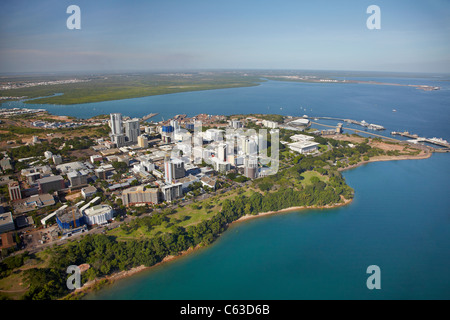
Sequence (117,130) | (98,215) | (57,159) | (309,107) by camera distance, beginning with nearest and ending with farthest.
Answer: (98,215)
(57,159)
(117,130)
(309,107)

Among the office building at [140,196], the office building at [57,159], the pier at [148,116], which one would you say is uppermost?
the pier at [148,116]

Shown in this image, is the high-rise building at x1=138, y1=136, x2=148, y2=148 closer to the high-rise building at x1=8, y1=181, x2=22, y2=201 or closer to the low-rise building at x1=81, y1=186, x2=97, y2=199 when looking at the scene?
the low-rise building at x1=81, y1=186, x2=97, y2=199

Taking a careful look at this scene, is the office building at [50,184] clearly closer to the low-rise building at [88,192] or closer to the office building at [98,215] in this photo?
the low-rise building at [88,192]

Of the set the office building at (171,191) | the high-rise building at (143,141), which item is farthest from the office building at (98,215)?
the high-rise building at (143,141)

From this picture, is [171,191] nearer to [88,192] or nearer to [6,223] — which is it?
[88,192]

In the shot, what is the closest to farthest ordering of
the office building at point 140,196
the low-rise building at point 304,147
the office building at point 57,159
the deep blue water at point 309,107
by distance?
the office building at point 140,196 < the office building at point 57,159 < the low-rise building at point 304,147 < the deep blue water at point 309,107

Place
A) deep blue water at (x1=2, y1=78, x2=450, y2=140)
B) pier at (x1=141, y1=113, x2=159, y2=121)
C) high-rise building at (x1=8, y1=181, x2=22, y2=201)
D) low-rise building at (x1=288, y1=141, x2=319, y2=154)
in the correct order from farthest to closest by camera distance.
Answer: pier at (x1=141, y1=113, x2=159, y2=121) < deep blue water at (x1=2, y1=78, x2=450, y2=140) < low-rise building at (x1=288, y1=141, x2=319, y2=154) < high-rise building at (x1=8, y1=181, x2=22, y2=201)

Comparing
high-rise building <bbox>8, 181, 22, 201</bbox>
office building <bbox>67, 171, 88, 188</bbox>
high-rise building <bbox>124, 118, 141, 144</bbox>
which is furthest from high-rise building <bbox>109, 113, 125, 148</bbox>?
high-rise building <bbox>8, 181, 22, 201</bbox>

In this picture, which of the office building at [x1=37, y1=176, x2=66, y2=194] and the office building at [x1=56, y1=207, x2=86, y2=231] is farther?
the office building at [x1=37, y1=176, x2=66, y2=194]

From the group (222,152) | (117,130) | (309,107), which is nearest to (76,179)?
(222,152)
